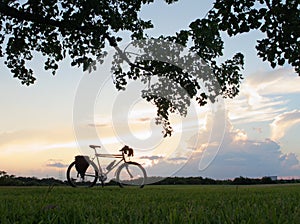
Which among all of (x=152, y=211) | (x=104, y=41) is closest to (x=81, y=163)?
(x=104, y=41)

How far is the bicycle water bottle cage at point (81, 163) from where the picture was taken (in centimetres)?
1573

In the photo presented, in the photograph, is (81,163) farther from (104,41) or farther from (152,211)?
(152,211)

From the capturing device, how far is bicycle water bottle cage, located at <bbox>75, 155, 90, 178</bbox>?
1573 centimetres

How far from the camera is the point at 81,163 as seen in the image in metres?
15.7

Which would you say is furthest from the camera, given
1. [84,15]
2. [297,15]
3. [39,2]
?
[39,2]

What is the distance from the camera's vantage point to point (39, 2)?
12.0 metres

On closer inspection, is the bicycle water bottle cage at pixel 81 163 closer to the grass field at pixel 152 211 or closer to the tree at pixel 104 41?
the tree at pixel 104 41

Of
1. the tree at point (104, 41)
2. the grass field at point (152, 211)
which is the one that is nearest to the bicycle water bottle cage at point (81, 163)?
the tree at point (104, 41)

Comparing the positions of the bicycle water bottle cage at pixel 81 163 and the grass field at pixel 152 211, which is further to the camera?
the bicycle water bottle cage at pixel 81 163

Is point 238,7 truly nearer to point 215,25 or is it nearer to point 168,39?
point 215,25


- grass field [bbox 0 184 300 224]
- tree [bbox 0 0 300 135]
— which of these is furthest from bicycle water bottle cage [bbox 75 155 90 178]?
grass field [bbox 0 184 300 224]

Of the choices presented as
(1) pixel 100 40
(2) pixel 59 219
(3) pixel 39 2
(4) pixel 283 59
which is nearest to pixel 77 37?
(1) pixel 100 40

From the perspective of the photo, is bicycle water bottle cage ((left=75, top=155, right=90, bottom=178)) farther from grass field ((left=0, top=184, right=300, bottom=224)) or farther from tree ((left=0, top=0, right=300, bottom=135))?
grass field ((left=0, top=184, right=300, bottom=224))

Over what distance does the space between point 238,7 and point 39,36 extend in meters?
7.73
